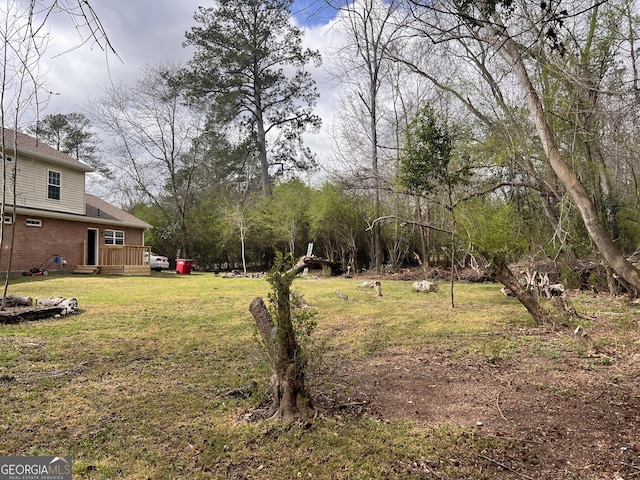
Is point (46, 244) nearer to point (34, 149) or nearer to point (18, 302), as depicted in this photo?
point (34, 149)

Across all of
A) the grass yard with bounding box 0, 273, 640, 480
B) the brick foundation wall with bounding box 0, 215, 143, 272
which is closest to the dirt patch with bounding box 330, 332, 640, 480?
the grass yard with bounding box 0, 273, 640, 480

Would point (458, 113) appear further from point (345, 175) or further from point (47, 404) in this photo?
point (47, 404)

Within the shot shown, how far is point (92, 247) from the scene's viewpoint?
1714 centimetres

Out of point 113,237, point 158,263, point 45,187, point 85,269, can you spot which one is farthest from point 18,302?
point 158,263

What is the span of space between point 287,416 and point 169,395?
123 centimetres

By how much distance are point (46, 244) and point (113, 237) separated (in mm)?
3773

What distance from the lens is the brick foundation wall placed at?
1333 centimetres

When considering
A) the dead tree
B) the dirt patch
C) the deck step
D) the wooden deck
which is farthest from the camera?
the wooden deck

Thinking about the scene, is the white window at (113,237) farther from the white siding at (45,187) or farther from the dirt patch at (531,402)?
the dirt patch at (531,402)

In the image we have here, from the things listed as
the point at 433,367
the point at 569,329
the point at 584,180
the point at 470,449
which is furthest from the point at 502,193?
the point at 470,449

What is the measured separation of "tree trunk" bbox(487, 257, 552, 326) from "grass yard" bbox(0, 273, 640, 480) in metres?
0.23

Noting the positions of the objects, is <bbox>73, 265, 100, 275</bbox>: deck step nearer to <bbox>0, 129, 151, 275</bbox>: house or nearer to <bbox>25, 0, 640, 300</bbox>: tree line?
<bbox>0, 129, 151, 275</bbox>: house

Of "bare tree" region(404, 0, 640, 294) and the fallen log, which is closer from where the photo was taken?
"bare tree" region(404, 0, 640, 294)

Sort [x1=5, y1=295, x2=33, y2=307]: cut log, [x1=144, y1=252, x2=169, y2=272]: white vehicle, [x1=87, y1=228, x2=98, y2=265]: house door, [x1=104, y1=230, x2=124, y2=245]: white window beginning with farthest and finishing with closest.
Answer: [x1=144, y1=252, x2=169, y2=272]: white vehicle → [x1=104, y1=230, x2=124, y2=245]: white window → [x1=87, y1=228, x2=98, y2=265]: house door → [x1=5, y1=295, x2=33, y2=307]: cut log
